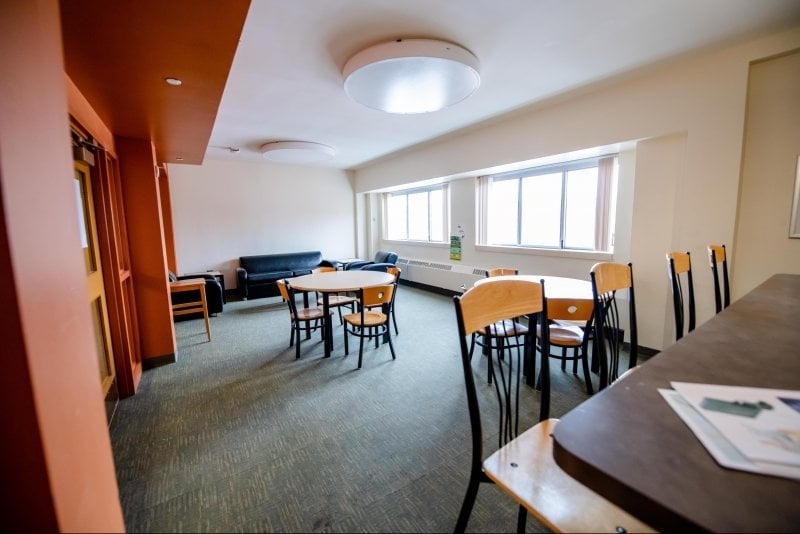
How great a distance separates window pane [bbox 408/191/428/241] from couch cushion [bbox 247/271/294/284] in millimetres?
2832

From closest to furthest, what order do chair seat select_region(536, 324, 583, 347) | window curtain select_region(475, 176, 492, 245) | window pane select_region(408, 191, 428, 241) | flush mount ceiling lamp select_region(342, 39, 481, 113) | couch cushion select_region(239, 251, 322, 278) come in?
1. flush mount ceiling lamp select_region(342, 39, 481, 113)
2. chair seat select_region(536, 324, 583, 347)
3. window curtain select_region(475, 176, 492, 245)
4. couch cushion select_region(239, 251, 322, 278)
5. window pane select_region(408, 191, 428, 241)

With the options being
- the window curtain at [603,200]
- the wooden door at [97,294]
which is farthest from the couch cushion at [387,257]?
the wooden door at [97,294]

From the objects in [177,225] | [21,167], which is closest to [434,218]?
[177,225]

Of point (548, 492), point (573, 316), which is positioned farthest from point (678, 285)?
point (548, 492)

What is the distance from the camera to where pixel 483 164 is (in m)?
4.57

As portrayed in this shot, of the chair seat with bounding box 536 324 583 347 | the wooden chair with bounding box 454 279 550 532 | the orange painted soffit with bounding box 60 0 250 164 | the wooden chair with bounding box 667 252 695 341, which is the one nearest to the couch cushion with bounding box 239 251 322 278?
the orange painted soffit with bounding box 60 0 250 164

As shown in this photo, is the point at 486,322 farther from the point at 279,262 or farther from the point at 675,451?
the point at 279,262

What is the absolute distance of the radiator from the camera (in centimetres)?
555

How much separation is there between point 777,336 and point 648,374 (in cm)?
67

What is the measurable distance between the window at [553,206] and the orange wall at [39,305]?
4.53 metres

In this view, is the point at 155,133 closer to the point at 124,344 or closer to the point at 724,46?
the point at 124,344

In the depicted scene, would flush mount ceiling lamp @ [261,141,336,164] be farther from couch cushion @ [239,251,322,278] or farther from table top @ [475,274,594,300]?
table top @ [475,274,594,300]

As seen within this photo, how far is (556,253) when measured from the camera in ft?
13.8

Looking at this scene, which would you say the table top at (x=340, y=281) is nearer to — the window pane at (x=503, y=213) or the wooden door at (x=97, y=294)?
the wooden door at (x=97, y=294)
